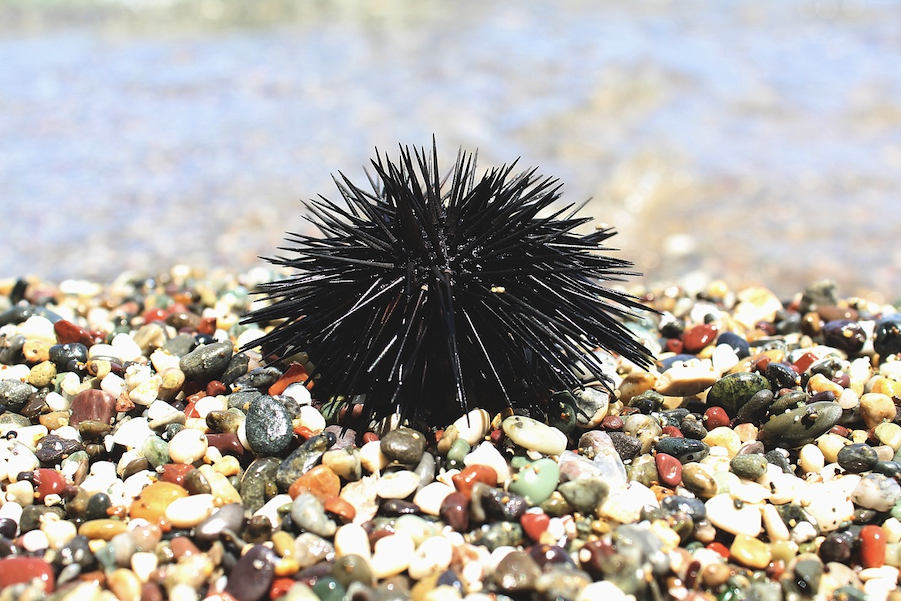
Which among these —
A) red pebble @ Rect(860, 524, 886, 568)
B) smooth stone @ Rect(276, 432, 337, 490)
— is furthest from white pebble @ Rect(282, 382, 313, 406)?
red pebble @ Rect(860, 524, 886, 568)

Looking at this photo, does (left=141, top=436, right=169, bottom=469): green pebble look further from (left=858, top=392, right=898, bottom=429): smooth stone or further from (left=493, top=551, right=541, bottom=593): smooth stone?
(left=858, top=392, right=898, bottom=429): smooth stone

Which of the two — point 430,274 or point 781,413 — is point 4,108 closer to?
point 430,274

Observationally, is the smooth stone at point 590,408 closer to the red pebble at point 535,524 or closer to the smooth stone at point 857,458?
the red pebble at point 535,524

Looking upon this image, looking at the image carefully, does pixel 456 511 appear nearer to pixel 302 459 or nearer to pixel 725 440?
pixel 302 459

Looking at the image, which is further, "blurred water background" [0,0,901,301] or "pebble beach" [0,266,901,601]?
"blurred water background" [0,0,901,301]

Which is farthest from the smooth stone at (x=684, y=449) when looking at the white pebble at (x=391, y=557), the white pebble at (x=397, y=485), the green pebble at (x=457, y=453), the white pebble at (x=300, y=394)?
the white pebble at (x=300, y=394)

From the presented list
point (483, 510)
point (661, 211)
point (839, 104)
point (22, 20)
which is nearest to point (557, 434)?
point (483, 510)
